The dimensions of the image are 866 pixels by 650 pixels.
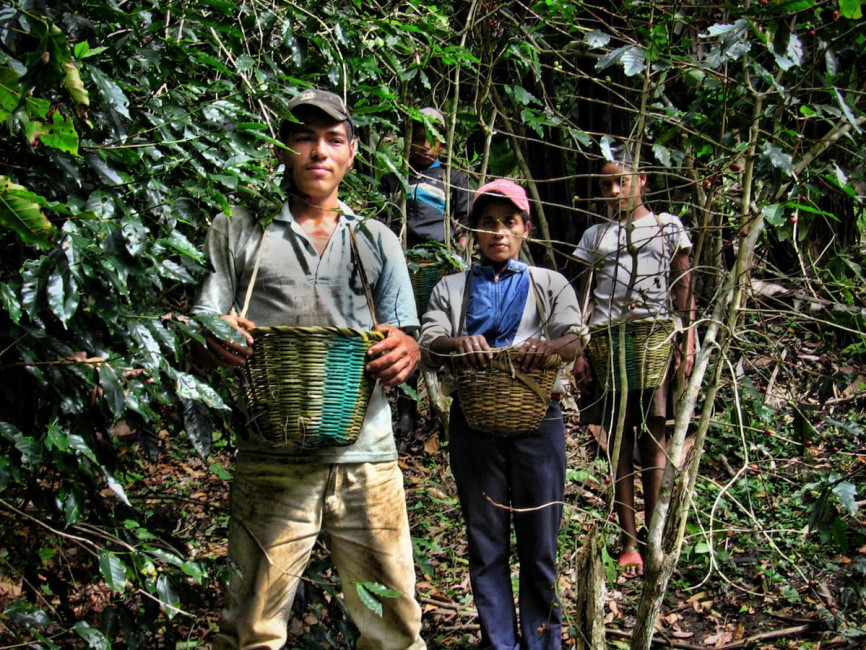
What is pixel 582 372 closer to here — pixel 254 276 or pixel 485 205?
pixel 485 205

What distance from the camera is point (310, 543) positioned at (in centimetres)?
292

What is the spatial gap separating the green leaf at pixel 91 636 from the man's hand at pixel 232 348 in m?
0.81

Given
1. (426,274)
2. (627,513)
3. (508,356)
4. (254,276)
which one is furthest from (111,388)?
(627,513)

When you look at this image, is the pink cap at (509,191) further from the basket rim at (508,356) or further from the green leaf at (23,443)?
the green leaf at (23,443)

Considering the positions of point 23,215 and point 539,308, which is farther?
point 539,308

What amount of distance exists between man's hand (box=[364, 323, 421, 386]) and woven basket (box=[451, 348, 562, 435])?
1.29ft

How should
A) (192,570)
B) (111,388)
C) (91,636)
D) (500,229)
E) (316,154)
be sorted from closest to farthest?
1. (111,388)
2. (91,636)
3. (192,570)
4. (316,154)
5. (500,229)


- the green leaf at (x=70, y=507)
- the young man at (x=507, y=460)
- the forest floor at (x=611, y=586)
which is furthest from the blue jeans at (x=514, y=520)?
the green leaf at (x=70, y=507)

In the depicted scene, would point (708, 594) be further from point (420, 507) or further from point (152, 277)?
point (152, 277)

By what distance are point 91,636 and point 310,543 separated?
76cm

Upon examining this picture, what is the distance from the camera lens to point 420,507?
5.54 metres

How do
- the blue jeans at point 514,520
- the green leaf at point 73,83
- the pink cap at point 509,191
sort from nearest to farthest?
the green leaf at point 73,83
the blue jeans at point 514,520
the pink cap at point 509,191

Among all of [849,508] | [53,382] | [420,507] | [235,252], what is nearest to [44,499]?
[53,382]

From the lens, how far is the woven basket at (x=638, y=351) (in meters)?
3.76
